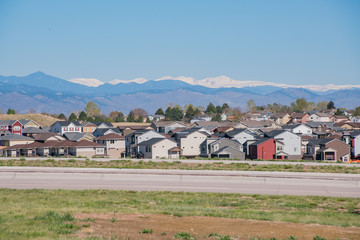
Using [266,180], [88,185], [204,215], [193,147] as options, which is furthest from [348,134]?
[204,215]

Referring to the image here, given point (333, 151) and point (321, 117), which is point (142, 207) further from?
point (321, 117)

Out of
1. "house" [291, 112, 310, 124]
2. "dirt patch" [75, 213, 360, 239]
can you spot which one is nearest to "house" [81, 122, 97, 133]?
"house" [291, 112, 310, 124]

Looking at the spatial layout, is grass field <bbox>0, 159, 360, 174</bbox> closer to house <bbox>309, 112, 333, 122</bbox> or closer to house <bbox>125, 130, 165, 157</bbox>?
house <bbox>125, 130, 165, 157</bbox>

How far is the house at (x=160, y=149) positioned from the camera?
65938 mm

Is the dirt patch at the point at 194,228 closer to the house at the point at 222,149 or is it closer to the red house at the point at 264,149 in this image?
the house at the point at 222,149

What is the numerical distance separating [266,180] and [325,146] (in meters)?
43.3

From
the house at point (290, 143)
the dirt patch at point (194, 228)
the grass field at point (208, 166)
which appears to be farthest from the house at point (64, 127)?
the dirt patch at point (194, 228)

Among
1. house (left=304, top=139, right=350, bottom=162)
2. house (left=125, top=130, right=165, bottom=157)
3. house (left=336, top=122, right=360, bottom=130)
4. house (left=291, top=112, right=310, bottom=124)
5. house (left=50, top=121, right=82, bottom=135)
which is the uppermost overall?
house (left=291, top=112, right=310, bottom=124)

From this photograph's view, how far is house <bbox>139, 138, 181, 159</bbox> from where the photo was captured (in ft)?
216

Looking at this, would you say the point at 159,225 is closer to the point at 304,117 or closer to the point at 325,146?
the point at 325,146

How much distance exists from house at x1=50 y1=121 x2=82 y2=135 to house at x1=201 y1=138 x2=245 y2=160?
45634 millimetres

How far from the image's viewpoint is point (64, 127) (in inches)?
4215

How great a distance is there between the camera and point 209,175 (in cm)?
3158

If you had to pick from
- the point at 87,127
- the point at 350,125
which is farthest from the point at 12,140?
the point at 350,125
